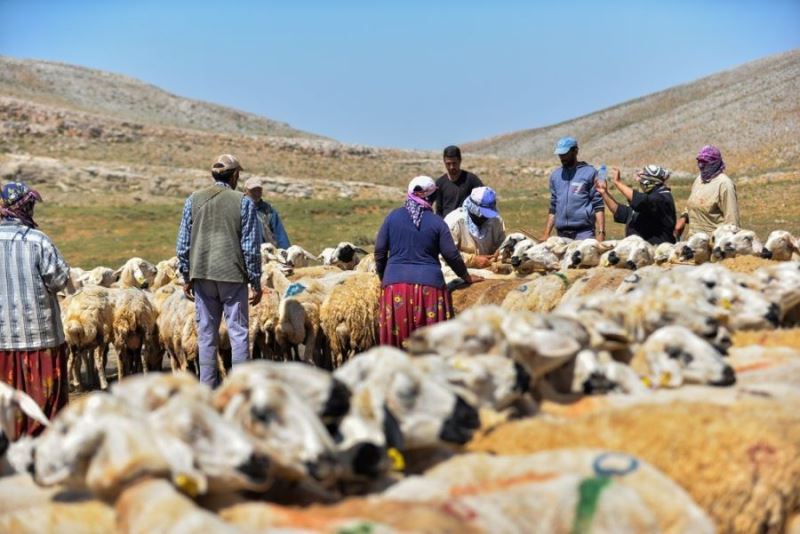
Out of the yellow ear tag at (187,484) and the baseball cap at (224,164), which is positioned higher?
the baseball cap at (224,164)

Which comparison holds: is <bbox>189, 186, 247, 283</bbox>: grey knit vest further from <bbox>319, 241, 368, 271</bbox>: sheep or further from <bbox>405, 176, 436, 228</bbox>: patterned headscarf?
<bbox>319, 241, 368, 271</bbox>: sheep

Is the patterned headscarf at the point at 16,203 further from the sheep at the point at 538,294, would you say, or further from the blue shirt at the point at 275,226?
the blue shirt at the point at 275,226

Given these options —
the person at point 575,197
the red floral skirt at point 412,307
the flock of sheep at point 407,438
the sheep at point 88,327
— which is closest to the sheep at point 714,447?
the flock of sheep at point 407,438

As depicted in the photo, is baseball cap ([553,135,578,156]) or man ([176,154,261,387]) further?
baseball cap ([553,135,578,156])

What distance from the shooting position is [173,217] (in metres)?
32.0

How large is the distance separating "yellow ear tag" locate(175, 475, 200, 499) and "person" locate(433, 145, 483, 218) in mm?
6512

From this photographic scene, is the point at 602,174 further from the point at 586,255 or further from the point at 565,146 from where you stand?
the point at 586,255

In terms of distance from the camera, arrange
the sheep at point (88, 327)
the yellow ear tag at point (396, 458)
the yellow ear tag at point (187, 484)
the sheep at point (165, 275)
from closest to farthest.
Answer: the yellow ear tag at point (187, 484) < the yellow ear tag at point (396, 458) < the sheep at point (88, 327) < the sheep at point (165, 275)

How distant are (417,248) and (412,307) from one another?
0.45 meters

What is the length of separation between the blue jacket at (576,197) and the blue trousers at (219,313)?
3636 mm

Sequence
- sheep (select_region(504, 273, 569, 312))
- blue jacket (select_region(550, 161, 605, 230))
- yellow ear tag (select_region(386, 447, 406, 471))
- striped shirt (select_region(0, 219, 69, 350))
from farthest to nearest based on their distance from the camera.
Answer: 1. blue jacket (select_region(550, 161, 605, 230))
2. sheep (select_region(504, 273, 569, 312))
3. striped shirt (select_region(0, 219, 69, 350))
4. yellow ear tag (select_region(386, 447, 406, 471))

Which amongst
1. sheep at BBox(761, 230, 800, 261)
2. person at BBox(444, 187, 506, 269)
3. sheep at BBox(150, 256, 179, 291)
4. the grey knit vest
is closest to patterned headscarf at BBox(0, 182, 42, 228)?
the grey knit vest

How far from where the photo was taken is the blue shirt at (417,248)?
6668mm

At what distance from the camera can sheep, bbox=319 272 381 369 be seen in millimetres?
8680
